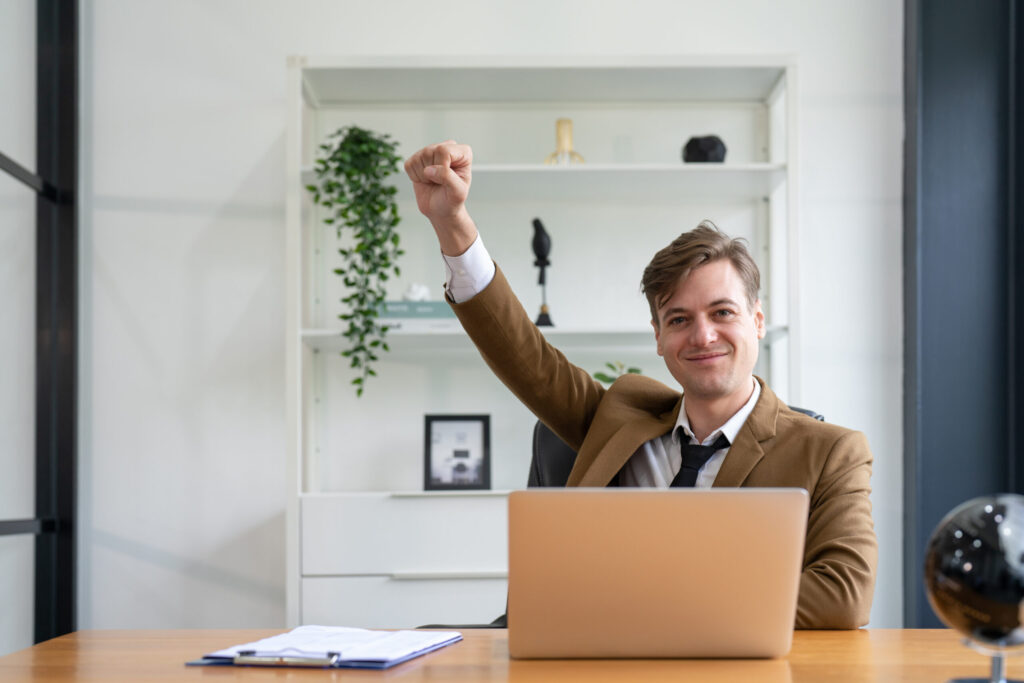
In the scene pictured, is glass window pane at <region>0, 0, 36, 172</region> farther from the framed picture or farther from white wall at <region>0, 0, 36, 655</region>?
the framed picture

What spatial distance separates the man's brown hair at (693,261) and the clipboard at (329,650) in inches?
31.5

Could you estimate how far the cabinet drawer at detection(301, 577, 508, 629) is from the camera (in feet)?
8.91

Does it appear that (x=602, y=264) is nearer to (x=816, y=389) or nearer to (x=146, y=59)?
(x=816, y=389)

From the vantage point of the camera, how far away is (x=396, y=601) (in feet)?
8.95

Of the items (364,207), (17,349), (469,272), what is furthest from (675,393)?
(17,349)

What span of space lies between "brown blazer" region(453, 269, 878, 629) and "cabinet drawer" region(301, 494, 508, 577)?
921 millimetres

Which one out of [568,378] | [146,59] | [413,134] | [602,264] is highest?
[146,59]

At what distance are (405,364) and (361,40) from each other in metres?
1.06

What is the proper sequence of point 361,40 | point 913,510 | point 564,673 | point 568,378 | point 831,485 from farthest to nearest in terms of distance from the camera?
1. point 361,40
2. point 913,510
3. point 568,378
4. point 831,485
5. point 564,673

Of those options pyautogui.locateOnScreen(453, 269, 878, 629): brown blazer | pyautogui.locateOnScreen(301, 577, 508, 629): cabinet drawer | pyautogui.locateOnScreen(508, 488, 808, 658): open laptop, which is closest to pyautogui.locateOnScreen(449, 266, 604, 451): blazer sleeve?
pyautogui.locateOnScreen(453, 269, 878, 629): brown blazer

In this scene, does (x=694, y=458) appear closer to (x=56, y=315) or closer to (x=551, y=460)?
(x=551, y=460)

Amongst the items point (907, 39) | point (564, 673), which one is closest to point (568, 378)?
point (564, 673)

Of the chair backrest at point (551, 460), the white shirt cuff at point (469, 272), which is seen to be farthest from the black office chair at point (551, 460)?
the white shirt cuff at point (469, 272)

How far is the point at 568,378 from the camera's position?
1864mm
